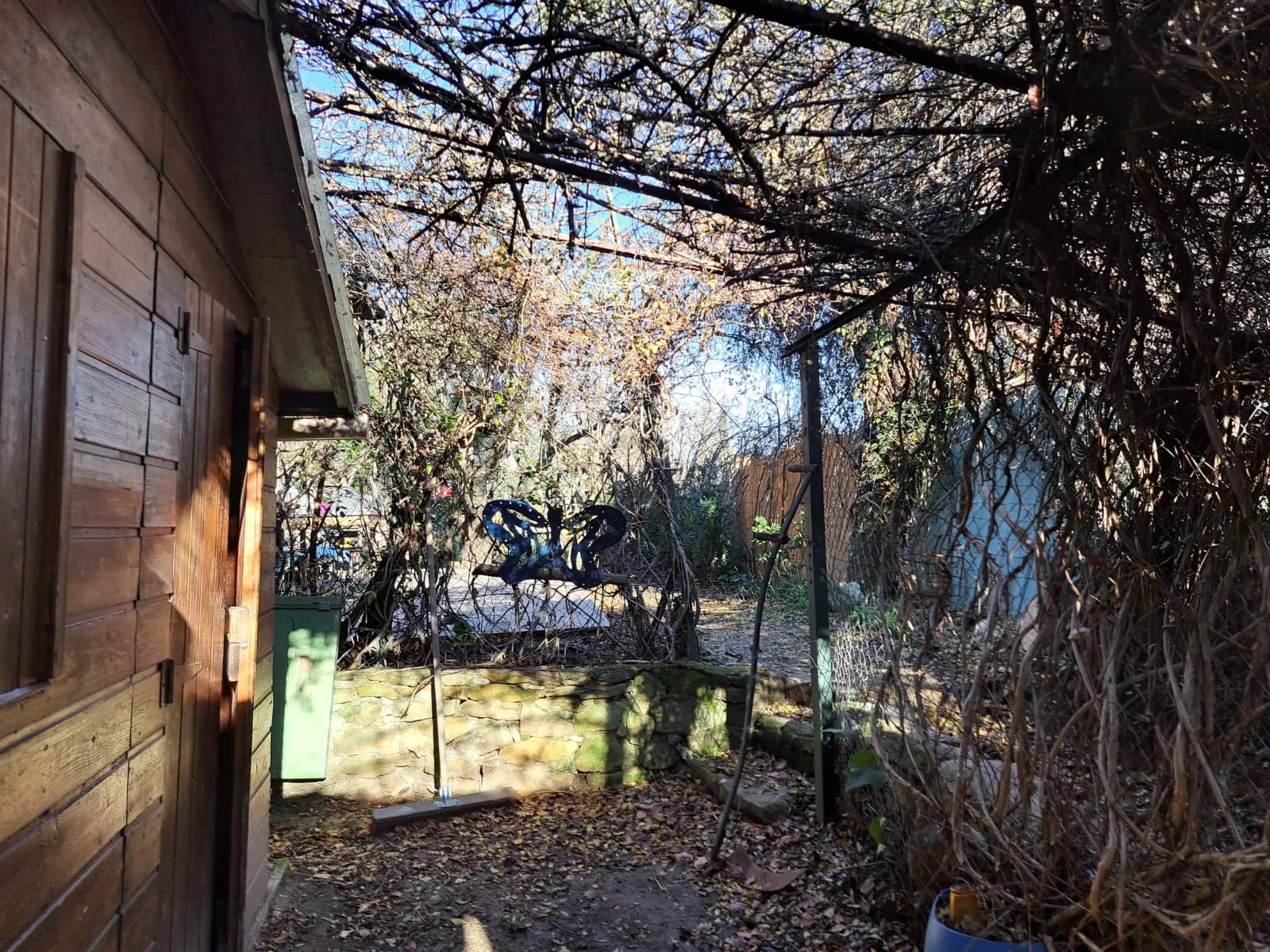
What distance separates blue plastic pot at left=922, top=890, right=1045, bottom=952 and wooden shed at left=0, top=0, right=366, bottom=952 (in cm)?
238

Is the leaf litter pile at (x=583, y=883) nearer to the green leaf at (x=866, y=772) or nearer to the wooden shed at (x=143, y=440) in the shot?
the green leaf at (x=866, y=772)

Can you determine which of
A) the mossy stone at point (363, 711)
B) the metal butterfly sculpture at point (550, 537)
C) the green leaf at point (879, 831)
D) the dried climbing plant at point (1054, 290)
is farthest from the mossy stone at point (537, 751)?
the dried climbing plant at point (1054, 290)

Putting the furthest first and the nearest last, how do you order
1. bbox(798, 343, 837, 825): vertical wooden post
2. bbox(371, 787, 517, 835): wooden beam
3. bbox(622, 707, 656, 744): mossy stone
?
1. bbox(622, 707, 656, 744): mossy stone
2. bbox(371, 787, 517, 835): wooden beam
3. bbox(798, 343, 837, 825): vertical wooden post

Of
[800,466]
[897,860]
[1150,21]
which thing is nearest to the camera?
[1150,21]

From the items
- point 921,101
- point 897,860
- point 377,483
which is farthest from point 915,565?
point 377,483

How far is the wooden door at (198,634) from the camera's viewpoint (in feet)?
8.30

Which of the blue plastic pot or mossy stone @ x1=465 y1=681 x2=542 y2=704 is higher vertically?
mossy stone @ x1=465 y1=681 x2=542 y2=704

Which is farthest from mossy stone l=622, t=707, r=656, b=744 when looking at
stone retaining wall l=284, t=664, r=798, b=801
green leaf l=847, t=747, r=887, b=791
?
green leaf l=847, t=747, r=887, b=791

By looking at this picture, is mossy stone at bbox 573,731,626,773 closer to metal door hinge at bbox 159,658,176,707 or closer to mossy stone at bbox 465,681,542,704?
mossy stone at bbox 465,681,542,704

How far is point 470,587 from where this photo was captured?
6215mm

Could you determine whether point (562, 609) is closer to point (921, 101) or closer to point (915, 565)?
point (915, 565)

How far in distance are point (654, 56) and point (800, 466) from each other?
2.26 metres

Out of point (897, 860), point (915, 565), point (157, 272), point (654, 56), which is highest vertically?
point (654, 56)

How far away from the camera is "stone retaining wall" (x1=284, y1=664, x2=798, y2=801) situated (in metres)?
5.35
